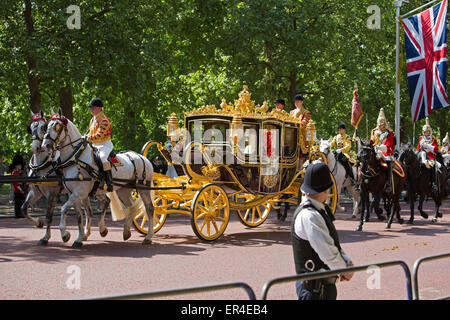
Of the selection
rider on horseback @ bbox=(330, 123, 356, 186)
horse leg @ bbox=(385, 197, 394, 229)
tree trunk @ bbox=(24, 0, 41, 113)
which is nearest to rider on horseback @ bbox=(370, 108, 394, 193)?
horse leg @ bbox=(385, 197, 394, 229)

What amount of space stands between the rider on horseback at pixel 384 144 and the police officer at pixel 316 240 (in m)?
11.8

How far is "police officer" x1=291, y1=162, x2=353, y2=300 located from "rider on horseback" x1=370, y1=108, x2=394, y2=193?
38.7 feet

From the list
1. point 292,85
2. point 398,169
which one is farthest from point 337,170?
point 292,85

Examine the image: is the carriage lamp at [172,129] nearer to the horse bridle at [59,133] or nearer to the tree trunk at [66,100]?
the horse bridle at [59,133]

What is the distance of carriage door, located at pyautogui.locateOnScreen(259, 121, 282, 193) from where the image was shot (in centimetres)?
1370

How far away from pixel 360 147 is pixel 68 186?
8.19 m

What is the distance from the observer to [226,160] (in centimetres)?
1323

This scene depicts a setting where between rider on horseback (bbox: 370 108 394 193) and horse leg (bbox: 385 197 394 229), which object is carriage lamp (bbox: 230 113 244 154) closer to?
rider on horseback (bbox: 370 108 394 193)

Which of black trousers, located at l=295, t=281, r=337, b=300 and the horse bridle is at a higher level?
the horse bridle

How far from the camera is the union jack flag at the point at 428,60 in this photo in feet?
72.2

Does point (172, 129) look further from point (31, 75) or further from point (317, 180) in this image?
point (31, 75)

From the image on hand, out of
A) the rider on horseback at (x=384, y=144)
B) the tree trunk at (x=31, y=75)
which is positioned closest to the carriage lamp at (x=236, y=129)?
the rider on horseback at (x=384, y=144)
